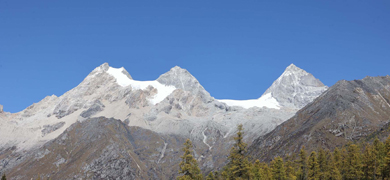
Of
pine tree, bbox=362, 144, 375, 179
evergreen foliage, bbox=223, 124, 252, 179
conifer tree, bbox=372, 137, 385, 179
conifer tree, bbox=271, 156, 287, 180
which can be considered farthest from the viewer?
conifer tree, bbox=271, 156, 287, 180

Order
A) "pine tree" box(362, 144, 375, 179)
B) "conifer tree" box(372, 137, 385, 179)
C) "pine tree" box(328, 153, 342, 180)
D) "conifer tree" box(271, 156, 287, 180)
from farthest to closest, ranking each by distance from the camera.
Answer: "pine tree" box(328, 153, 342, 180)
"conifer tree" box(271, 156, 287, 180)
"pine tree" box(362, 144, 375, 179)
"conifer tree" box(372, 137, 385, 179)

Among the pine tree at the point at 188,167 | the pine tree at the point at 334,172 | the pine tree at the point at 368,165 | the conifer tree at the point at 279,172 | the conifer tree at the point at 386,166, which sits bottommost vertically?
the conifer tree at the point at 386,166

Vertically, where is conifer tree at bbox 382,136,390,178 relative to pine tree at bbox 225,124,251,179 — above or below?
below

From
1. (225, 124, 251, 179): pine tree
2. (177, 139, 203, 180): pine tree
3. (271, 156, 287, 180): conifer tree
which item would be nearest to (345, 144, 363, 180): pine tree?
(271, 156, 287, 180): conifer tree

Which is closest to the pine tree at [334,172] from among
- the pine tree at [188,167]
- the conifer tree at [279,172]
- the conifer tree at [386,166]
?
the conifer tree at [386,166]

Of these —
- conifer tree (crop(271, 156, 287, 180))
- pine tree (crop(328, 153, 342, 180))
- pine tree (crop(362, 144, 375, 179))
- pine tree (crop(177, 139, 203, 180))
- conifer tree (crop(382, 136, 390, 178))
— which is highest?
pine tree (crop(177, 139, 203, 180))

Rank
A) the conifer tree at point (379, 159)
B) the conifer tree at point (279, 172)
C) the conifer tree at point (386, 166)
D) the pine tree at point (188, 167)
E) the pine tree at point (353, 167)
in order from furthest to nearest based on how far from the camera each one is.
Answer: the pine tree at point (353, 167)
the conifer tree at point (279, 172)
the conifer tree at point (379, 159)
the conifer tree at point (386, 166)
the pine tree at point (188, 167)

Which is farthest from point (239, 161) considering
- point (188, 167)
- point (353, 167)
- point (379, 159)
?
point (379, 159)

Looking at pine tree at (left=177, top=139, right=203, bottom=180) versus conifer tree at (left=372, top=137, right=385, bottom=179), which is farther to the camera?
conifer tree at (left=372, top=137, right=385, bottom=179)

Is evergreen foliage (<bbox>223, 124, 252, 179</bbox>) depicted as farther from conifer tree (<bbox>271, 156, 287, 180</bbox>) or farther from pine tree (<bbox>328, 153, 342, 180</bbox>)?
pine tree (<bbox>328, 153, 342, 180</bbox>)

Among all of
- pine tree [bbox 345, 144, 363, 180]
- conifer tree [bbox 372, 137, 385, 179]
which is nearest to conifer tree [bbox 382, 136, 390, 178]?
conifer tree [bbox 372, 137, 385, 179]

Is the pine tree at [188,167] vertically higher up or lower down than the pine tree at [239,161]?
higher up

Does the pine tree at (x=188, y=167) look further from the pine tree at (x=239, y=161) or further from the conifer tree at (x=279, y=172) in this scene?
the conifer tree at (x=279, y=172)

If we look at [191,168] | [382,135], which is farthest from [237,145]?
[382,135]
